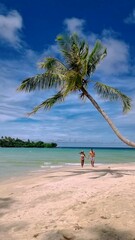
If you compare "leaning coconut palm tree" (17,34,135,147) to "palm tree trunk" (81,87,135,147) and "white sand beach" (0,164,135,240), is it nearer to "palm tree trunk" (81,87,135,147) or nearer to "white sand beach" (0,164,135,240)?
"palm tree trunk" (81,87,135,147)

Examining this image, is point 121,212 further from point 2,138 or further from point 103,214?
point 2,138

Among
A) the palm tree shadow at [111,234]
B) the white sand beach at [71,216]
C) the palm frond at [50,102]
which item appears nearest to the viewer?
the palm tree shadow at [111,234]

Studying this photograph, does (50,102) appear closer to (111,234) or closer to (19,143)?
(111,234)

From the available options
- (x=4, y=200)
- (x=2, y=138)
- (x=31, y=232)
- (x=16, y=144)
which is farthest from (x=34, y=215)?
(x=16, y=144)

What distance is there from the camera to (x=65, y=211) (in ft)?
23.7

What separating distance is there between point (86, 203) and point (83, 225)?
1.83 metres

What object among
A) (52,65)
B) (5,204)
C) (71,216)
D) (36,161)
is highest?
(52,65)

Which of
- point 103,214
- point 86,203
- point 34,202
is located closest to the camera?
point 103,214

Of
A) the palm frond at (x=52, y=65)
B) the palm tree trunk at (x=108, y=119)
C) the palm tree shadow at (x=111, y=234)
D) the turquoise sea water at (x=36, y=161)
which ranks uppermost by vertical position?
the palm frond at (x=52, y=65)

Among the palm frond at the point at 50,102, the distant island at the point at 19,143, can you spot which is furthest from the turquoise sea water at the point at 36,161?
the distant island at the point at 19,143

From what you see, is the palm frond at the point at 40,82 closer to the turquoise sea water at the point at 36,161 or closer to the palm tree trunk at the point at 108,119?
the palm tree trunk at the point at 108,119

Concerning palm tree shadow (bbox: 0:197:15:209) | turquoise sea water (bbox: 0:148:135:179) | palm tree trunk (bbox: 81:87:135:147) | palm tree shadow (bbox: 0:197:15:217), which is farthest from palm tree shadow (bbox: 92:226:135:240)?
turquoise sea water (bbox: 0:148:135:179)

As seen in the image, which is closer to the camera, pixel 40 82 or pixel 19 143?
pixel 40 82

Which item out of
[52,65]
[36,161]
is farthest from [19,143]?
[52,65]
